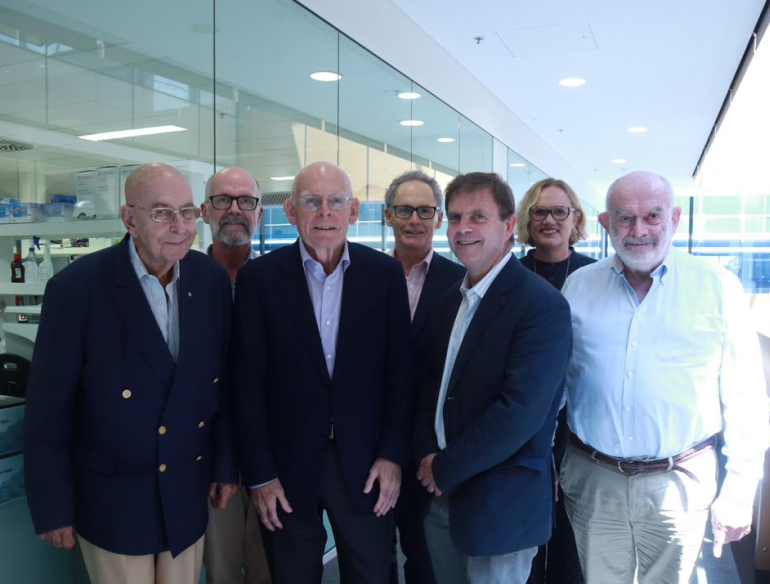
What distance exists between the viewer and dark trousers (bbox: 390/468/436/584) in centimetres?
234

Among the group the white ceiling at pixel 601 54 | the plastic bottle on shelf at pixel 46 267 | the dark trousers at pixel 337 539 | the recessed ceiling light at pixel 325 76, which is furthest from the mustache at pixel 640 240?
the white ceiling at pixel 601 54

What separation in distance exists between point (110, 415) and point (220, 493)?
523 millimetres

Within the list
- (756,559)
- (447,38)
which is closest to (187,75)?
(447,38)

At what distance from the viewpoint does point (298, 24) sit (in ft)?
11.6

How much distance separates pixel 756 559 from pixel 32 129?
3.97m

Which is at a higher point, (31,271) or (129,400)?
(31,271)

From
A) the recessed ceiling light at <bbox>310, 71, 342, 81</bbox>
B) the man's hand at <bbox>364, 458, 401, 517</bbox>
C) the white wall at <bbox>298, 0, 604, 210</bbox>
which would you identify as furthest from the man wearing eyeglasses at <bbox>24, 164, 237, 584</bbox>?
the white wall at <bbox>298, 0, 604, 210</bbox>

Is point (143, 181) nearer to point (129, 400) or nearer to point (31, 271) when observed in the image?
point (129, 400)

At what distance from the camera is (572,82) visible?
648 centimetres

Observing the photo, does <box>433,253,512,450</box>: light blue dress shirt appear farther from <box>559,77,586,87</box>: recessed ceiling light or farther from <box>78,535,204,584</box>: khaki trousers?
<box>559,77,586,87</box>: recessed ceiling light

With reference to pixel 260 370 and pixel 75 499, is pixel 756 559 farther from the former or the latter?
pixel 75 499

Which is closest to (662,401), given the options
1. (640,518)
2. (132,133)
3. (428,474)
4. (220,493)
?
(640,518)

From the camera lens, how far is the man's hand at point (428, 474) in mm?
1934

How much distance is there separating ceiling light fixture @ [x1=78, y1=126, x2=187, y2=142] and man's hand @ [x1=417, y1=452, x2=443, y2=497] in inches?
66.1
